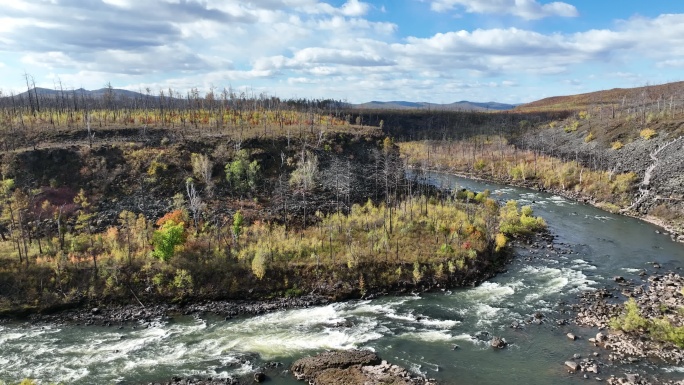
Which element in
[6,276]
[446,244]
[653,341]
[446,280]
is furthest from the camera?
[446,244]

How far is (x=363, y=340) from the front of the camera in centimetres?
3691

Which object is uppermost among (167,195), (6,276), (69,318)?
(167,195)

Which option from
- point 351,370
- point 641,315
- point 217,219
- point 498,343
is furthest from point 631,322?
point 217,219

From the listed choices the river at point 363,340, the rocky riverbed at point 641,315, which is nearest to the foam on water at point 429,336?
the river at point 363,340

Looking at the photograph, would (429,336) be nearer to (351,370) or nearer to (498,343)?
(498,343)

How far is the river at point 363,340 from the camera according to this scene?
107 feet

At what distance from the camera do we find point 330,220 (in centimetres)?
5844

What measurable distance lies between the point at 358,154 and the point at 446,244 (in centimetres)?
3781

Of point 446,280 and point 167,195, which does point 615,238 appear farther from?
point 167,195

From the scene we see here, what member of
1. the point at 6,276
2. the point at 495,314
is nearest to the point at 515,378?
the point at 495,314

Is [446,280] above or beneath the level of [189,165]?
beneath

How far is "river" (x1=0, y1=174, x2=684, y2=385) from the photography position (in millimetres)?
32688

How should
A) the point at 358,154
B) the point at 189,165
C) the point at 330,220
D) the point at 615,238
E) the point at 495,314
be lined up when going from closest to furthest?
the point at 495,314 < the point at 330,220 < the point at 615,238 < the point at 189,165 < the point at 358,154

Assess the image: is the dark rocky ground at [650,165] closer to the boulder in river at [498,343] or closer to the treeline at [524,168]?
the treeline at [524,168]
